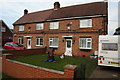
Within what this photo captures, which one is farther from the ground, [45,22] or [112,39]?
[45,22]

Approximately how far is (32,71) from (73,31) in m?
10.3

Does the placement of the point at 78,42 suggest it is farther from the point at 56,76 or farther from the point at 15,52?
the point at 56,76

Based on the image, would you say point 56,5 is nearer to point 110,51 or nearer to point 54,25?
point 54,25

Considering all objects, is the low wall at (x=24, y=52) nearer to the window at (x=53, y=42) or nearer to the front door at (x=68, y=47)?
the window at (x=53, y=42)

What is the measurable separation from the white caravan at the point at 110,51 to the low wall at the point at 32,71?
4735mm

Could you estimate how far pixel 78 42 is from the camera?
45.6 ft

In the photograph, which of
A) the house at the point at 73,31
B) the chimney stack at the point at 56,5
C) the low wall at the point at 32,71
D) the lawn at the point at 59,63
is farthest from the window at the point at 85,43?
the chimney stack at the point at 56,5

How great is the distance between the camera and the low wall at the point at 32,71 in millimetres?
3967

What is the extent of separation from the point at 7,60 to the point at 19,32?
50.5 ft

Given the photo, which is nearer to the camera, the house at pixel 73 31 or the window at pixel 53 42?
the house at pixel 73 31

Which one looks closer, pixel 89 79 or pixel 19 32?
pixel 89 79

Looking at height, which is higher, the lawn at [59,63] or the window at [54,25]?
the window at [54,25]

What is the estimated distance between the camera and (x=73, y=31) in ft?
47.4

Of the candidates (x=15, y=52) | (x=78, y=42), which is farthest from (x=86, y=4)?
(x=15, y=52)
